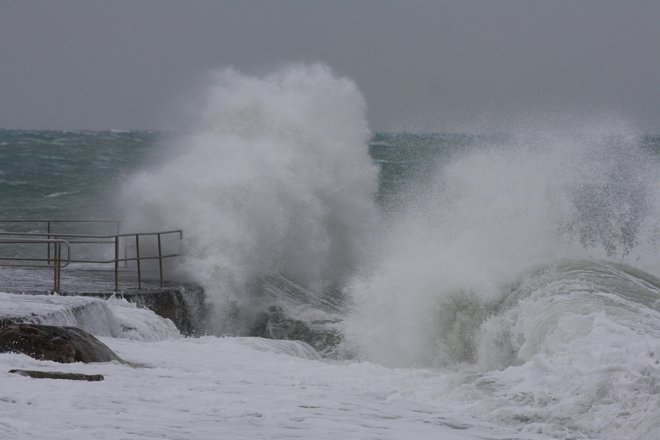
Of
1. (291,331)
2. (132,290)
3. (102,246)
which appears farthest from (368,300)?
(102,246)

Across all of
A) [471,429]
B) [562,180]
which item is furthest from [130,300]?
[562,180]

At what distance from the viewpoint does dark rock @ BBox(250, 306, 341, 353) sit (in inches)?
537

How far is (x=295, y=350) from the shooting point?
10695mm

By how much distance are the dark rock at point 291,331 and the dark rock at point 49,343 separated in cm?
606

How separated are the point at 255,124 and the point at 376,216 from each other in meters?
3.36

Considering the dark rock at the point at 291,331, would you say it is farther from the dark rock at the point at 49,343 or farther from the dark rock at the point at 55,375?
the dark rock at the point at 55,375

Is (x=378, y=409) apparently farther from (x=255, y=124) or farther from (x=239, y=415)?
(x=255, y=124)

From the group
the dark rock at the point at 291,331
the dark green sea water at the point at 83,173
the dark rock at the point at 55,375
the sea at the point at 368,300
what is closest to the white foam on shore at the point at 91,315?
the sea at the point at 368,300

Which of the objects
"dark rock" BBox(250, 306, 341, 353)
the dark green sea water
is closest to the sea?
"dark rock" BBox(250, 306, 341, 353)

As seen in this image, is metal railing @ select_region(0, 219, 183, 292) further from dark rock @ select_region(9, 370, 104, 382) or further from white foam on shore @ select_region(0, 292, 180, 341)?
dark rock @ select_region(9, 370, 104, 382)

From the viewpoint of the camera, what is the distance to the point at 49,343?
7.46m

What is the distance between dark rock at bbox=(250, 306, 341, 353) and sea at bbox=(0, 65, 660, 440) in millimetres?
37

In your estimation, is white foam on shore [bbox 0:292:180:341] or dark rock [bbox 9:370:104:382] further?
white foam on shore [bbox 0:292:180:341]

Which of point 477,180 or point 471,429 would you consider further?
point 477,180
